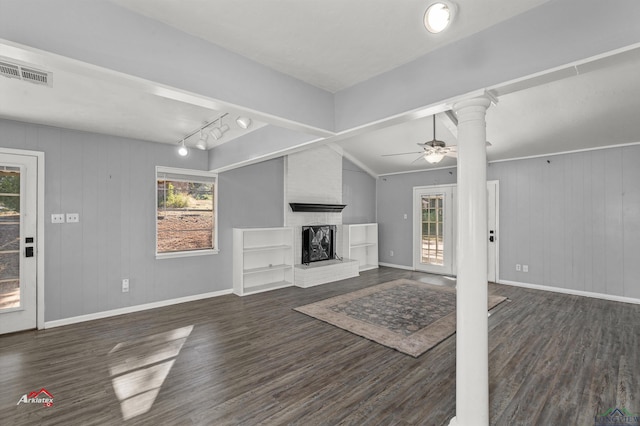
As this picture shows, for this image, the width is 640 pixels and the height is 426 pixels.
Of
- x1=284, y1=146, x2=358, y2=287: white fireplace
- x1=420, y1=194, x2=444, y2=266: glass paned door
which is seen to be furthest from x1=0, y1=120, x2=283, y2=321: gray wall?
x1=420, y1=194, x2=444, y2=266: glass paned door

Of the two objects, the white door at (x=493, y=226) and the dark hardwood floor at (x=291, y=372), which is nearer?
the dark hardwood floor at (x=291, y=372)

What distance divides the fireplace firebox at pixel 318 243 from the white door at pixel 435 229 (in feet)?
7.64

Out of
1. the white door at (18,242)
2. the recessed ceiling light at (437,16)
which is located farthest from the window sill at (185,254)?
the recessed ceiling light at (437,16)

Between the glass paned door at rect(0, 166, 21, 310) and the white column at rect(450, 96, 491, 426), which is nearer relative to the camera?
the white column at rect(450, 96, 491, 426)

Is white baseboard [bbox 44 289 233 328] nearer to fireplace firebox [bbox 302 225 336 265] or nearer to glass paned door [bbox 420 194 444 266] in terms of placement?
fireplace firebox [bbox 302 225 336 265]

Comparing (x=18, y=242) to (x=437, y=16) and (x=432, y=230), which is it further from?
(x=432, y=230)

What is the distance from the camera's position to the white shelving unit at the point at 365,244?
7812mm

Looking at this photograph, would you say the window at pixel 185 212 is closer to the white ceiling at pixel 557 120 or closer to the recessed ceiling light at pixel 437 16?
the white ceiling at pixel 557 120

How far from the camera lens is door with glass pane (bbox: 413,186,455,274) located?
7066 millimetres

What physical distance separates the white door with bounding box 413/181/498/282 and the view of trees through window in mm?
5057

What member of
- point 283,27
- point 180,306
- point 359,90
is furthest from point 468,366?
point 180,306

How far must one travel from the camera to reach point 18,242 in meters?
3.71
